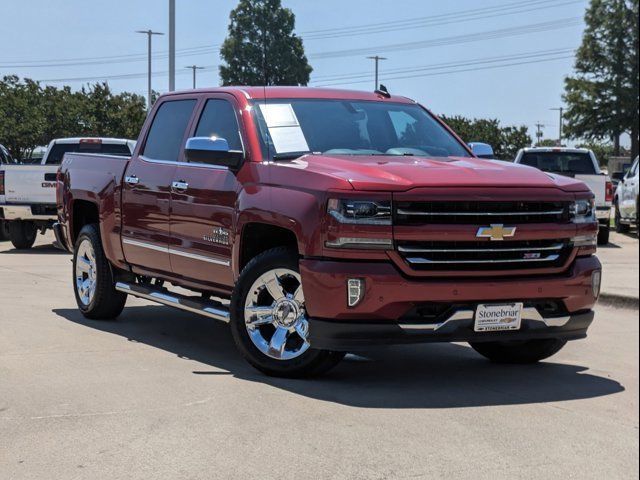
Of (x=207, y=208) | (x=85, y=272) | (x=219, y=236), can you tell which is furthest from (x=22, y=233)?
(x=219, y=236)

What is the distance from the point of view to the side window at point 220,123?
284 inches

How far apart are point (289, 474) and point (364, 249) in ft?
5.70

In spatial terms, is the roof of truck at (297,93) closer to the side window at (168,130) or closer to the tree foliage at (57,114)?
the side window at (168,130)

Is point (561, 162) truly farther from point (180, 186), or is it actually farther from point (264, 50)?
point (264, 50)

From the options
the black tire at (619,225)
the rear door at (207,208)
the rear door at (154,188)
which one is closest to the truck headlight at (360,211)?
the rear door at (207,208)

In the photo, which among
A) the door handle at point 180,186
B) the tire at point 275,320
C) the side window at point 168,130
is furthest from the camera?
the side window at point 168,130

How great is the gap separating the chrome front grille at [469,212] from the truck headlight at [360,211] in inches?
2.9

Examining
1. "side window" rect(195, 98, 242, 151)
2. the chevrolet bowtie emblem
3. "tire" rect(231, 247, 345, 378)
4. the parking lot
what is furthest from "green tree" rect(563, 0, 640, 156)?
"side window" rect(195, 98, 242, 151)

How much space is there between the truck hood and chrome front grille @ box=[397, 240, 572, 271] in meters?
0.35

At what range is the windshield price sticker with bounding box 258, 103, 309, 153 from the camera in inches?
267

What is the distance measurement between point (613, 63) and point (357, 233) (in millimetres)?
4130

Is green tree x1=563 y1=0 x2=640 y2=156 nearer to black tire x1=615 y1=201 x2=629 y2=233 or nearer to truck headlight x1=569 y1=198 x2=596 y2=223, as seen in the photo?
truck headlight x1=569 y1=198 x2=596 y2=223

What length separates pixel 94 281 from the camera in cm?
899

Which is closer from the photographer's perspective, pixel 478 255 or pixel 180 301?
pixel 478 255
